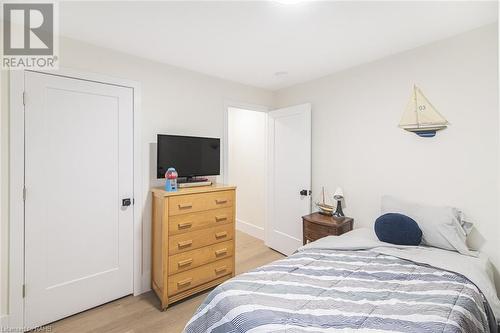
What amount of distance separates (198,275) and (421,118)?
8.67 feet

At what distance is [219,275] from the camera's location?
2646mm

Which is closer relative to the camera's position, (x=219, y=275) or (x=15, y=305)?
(x=15, y=305)

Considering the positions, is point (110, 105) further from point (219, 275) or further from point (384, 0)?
point (384, 0)

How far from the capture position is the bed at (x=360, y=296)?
1097 mm

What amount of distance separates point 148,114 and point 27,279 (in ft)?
5.77

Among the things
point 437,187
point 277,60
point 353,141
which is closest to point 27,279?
point 277,60

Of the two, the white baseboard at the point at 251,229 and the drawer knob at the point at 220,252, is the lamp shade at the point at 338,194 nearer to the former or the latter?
the drawer knob at the point at 220,252

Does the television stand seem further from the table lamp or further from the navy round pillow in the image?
the navy round pillow

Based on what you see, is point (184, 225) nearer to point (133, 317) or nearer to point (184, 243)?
point (184, 243)

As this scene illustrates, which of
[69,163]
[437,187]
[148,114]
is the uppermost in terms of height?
[148,114]

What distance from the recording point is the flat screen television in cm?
251

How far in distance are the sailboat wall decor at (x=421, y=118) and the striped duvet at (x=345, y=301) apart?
3.98 ft

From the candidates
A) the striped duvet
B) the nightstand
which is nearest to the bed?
→ the striped duvet

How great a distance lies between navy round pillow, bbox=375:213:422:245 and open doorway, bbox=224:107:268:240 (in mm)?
2003
